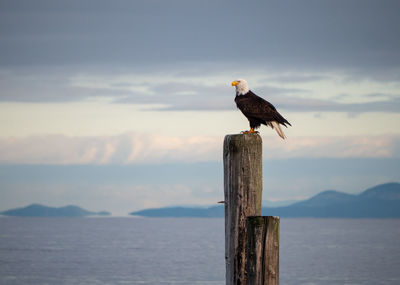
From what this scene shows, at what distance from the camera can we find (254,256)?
778cm

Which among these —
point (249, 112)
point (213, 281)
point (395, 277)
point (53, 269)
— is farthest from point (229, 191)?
point (53, 269)

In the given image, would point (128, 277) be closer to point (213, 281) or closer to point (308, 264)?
point (213, 281)

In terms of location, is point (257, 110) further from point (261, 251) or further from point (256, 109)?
point (261, 251)

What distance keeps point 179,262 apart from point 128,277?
21.4m

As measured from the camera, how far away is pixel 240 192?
7902mm

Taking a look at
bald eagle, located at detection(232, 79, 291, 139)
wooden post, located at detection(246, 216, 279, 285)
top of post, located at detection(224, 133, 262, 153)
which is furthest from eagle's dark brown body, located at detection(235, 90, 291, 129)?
wooden post, located at detection(246, 216, 279, 285)

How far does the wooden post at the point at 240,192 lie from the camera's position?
25.9ft

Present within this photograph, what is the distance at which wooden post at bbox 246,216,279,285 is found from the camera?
7.74 m

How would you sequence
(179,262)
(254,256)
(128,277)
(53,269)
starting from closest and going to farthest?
(254,256), (128,277), (53,269), (179,262)

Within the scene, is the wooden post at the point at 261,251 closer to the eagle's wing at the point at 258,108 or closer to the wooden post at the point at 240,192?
the wooden post at the point at 240,192

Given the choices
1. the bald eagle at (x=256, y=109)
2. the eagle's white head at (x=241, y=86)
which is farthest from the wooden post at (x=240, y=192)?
the eagle's white head at (x=241, y=86)

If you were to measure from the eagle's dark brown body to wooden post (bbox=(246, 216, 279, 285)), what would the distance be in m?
5.92

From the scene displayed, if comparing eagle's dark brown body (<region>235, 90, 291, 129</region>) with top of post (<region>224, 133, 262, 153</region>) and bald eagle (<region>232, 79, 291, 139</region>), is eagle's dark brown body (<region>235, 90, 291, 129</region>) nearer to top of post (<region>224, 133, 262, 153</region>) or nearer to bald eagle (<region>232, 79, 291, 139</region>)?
bald eagle (<region>232, 79, 291, 139</region>)

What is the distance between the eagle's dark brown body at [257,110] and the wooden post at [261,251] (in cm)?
592
